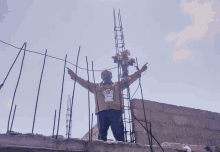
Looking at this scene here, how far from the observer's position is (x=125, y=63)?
7.87 meters

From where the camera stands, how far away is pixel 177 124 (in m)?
7.69

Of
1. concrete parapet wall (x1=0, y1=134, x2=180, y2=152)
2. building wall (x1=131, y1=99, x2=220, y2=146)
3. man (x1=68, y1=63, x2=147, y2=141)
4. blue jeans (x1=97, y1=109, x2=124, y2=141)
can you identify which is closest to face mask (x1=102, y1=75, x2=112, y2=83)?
man (x1=68, y1=63, x2=147, y2=141)

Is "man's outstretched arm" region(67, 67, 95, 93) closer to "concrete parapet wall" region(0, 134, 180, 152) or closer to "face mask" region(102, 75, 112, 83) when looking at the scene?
"face mask" region(102, 75, 112, 83)

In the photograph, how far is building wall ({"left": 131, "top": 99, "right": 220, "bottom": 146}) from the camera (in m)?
6.99

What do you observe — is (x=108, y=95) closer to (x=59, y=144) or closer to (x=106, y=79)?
(x=106, y=79)

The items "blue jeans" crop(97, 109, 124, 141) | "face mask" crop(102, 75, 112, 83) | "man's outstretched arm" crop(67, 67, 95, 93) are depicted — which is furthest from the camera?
"face mask" crop(102, 75, 112, 83)

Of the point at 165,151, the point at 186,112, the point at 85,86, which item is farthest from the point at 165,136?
the point at 85,86

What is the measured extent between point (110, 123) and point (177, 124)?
3.40 m

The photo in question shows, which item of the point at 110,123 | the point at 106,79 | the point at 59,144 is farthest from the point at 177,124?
the point at 59,144

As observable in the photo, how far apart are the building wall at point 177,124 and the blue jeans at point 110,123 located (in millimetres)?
1139

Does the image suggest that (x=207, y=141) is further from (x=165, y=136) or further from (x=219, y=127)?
(x=165, y=136)

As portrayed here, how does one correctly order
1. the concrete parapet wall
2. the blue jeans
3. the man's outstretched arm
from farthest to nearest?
the man's outstretched arm → the blue jeans → the concrete parapet wall

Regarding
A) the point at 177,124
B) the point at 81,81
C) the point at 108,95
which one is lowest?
the point at 177,124

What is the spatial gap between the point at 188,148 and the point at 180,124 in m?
3.45
